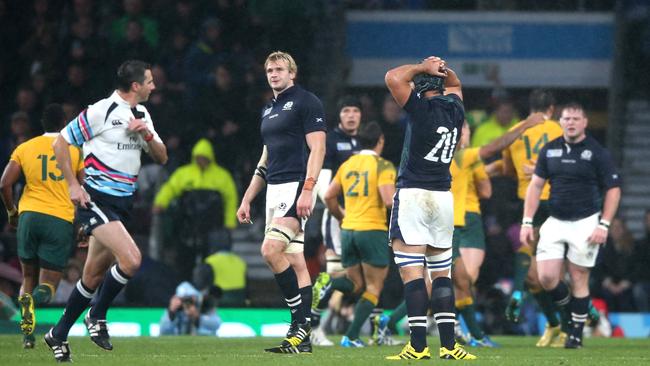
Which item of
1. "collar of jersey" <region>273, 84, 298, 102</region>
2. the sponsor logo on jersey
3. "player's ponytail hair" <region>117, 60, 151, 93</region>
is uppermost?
"player's ponytail hair" <region>117, 60, 151, 93</region>

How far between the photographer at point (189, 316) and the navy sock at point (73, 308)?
671 cm

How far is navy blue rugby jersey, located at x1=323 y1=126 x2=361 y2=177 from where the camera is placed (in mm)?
15430

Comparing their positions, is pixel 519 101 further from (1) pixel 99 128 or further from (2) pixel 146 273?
(1) pixel 99 128

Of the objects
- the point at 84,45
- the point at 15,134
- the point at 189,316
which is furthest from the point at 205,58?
the point at 189,316

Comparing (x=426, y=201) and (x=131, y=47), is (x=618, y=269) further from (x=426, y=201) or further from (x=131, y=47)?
(x=426, y=201)

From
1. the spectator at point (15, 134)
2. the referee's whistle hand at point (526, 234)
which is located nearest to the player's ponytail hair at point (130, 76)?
the referee's whistle hand at point (526, 234)

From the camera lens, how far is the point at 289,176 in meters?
11.4

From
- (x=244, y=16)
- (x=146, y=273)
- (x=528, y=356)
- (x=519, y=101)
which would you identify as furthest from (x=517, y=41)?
(x=528, y=356)

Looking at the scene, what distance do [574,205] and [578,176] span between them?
30 cm

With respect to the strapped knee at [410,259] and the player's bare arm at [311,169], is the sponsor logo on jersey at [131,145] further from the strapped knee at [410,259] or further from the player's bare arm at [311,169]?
the strapped knee at [410,259]

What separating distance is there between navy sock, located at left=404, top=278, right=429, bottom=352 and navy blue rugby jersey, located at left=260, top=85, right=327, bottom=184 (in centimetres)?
166

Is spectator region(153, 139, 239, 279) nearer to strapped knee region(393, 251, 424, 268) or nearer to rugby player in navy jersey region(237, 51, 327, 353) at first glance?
rugby player in navy jersey region(237, 51, 327, 353)

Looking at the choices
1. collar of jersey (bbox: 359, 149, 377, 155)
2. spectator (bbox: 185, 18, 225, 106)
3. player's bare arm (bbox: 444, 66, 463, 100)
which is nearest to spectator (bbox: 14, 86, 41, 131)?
spectator (bbox: 185, 18, 225, 106)

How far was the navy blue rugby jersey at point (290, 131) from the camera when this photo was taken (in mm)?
11422
